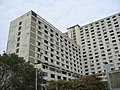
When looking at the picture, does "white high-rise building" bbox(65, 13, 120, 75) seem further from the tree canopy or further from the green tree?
the green tree

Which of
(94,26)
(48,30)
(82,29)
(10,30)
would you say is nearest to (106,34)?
(94,26)

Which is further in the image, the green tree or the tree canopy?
the tree canopy

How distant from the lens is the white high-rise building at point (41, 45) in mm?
49250

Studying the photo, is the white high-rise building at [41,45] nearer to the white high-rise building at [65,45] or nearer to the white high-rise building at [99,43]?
the white high-rise building at [65,45]

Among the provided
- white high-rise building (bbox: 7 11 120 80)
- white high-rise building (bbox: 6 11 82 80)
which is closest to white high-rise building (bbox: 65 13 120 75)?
white high-rise building (bbox: 7 11 120 80)

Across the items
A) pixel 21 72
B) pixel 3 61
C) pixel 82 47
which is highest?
pixel 82 47

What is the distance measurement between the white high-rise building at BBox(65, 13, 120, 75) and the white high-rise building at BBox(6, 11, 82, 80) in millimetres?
14671

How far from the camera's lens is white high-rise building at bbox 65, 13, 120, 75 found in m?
76.4

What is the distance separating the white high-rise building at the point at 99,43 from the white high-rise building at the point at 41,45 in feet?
48.1

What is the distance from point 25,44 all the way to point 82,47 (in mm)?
42661

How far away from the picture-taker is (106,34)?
Answer: 82.4 meters

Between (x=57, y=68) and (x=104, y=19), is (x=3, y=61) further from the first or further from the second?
(x=104, y=19)

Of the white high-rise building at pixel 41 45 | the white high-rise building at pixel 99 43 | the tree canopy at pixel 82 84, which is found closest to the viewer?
the tree canopy at pixel 82 84

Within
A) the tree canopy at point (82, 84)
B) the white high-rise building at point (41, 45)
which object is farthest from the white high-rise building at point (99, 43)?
the tree canopy at point (82, 84)
